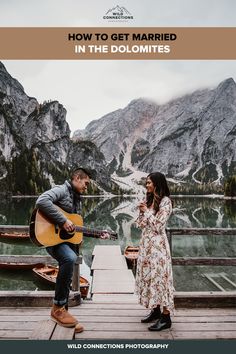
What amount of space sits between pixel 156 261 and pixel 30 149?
17079cm

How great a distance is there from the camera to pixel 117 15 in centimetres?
514

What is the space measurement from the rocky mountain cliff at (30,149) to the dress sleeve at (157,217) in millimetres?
118480

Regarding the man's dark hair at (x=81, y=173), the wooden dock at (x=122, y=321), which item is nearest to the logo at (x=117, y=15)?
the man's dark hair at (x=81, y=173)

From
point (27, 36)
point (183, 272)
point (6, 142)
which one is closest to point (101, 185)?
point (6, 142)

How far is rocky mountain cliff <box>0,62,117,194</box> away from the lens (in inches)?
4943

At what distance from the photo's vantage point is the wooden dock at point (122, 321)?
3.95m

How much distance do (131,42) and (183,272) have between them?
16.7 meters

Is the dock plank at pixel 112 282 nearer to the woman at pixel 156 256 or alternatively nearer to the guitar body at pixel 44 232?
the woman at pixel 156 256

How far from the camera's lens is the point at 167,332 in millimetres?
4078

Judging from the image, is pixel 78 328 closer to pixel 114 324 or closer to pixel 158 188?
pixel 114 324

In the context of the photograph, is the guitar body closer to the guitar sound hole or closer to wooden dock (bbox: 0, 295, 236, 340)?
the guitar sound hole
